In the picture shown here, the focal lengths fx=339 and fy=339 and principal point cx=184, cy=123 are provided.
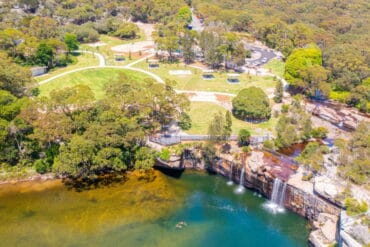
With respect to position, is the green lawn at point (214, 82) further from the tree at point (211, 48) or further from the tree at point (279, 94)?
the tree at point (279, 94)

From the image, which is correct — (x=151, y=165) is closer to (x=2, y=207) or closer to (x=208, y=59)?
(x=2, y=207)

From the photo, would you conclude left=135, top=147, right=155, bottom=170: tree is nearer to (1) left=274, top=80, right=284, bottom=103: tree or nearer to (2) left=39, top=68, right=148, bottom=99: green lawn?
(2) left=39, top=68, right=148, bottom=99: green lawn

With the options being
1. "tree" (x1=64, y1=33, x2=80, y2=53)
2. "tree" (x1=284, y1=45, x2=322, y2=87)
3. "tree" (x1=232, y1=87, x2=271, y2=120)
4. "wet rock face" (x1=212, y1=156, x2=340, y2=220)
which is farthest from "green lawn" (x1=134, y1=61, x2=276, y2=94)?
"wet rock face" (x1=212, y1=156, x2=340, y2=220)

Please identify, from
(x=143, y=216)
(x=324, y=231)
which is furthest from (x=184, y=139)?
(x=324, y=231)

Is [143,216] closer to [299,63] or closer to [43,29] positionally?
[299,63]

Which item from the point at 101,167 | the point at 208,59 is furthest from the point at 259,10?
the point at 101,167
